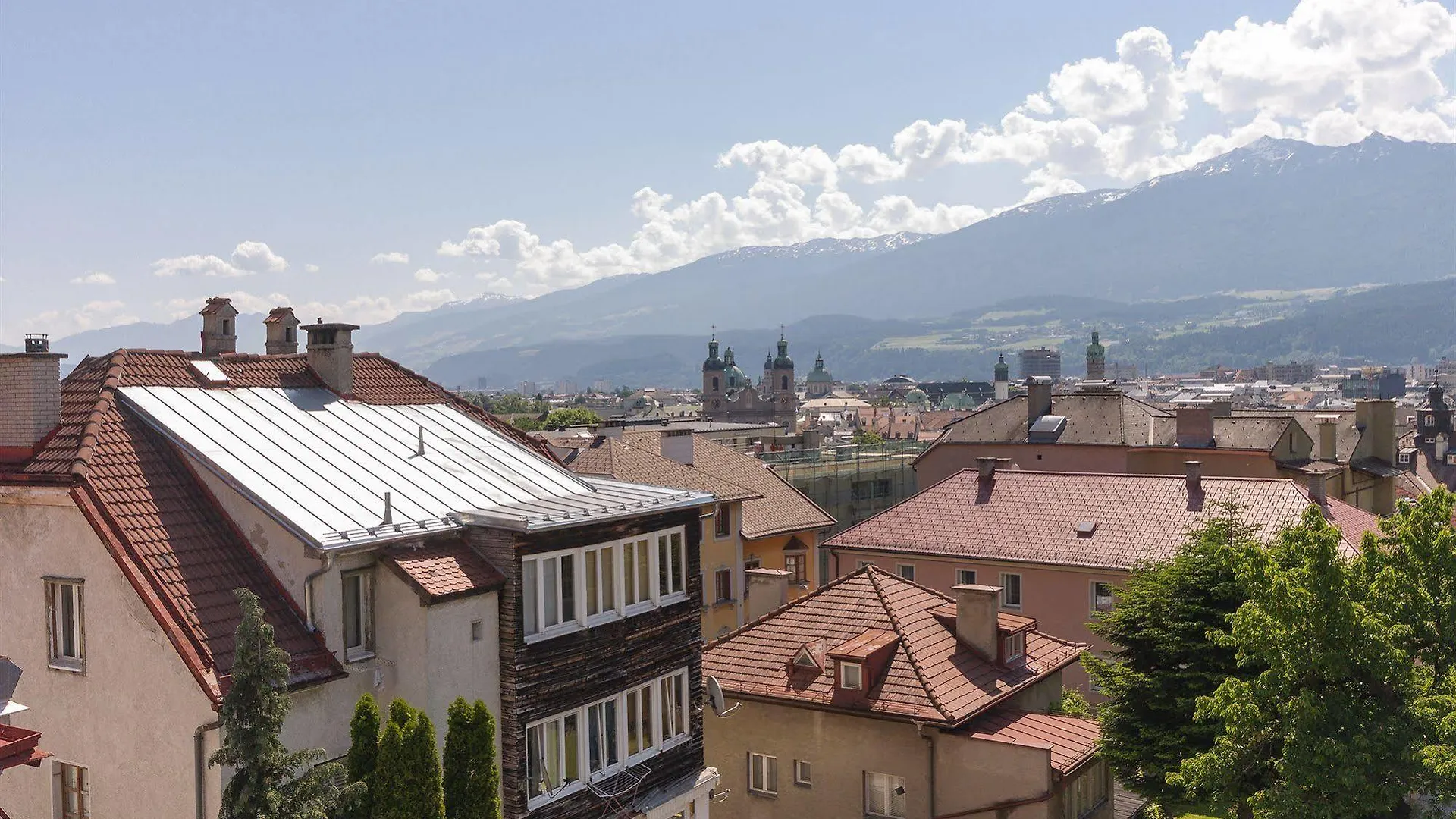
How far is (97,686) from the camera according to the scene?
17.0 m

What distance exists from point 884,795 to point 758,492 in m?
22.5

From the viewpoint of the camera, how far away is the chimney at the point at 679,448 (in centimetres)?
4641

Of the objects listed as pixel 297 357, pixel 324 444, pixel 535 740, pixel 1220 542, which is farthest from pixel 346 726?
pixel 1220 542

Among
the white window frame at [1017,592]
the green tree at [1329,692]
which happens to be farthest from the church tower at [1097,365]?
the green tree at [1329,692]

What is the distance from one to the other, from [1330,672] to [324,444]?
17677 mm

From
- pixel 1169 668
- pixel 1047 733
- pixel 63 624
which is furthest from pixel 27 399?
pixel 1169 668

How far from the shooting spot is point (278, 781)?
568 inches

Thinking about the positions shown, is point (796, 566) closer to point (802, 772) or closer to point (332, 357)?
point (802, 772)

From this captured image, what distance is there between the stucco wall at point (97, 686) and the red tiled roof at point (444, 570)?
3.27 meters

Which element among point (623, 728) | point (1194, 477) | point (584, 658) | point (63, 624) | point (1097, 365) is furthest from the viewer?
point (1097, 365)

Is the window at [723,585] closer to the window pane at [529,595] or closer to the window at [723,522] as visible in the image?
the window at [723,522]

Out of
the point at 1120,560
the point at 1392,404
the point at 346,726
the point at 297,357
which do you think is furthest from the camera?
the point at 1392,404

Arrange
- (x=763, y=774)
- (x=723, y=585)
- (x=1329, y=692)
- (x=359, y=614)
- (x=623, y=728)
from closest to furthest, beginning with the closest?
(x=359, y=614)
(x=1329, y=692)
(x=623, y=728)
(x=763, y=774)
(x=723, y=585)

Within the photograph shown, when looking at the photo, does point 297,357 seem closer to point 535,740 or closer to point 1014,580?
point 535,740
